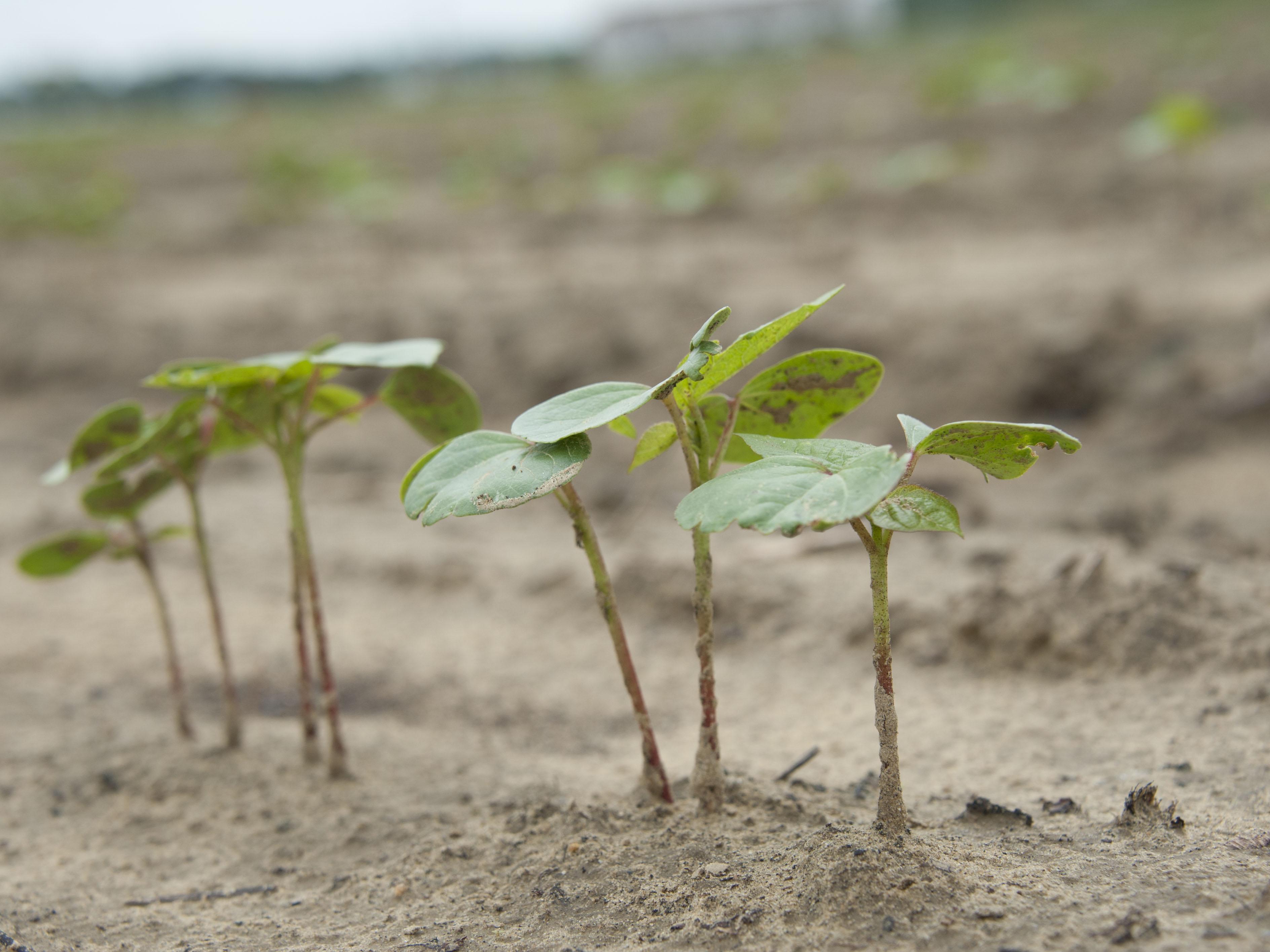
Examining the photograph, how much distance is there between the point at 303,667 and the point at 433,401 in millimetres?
589

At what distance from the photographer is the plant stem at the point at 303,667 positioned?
1782 millimetres

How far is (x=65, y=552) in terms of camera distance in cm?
193

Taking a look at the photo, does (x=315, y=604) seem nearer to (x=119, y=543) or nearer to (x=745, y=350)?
(x=119, y=543)

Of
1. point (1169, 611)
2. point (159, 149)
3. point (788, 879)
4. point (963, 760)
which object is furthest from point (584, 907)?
point (159, 149)

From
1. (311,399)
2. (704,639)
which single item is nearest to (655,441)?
(704,639)

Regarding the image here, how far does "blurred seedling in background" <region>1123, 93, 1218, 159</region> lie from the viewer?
17.3 feet

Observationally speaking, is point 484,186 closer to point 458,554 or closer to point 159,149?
point 458,554

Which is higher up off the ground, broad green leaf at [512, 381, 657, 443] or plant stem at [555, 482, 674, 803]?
broad green leaf at [512, 381, 657, 443]

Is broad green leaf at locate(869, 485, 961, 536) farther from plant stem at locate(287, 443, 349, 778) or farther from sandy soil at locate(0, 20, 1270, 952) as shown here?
plant stem at locate(287, 443, 349, 778)

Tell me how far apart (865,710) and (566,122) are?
11396 mm

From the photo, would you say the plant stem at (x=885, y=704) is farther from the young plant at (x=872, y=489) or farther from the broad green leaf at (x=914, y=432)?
the broad green leaf at (x=914, y=432)

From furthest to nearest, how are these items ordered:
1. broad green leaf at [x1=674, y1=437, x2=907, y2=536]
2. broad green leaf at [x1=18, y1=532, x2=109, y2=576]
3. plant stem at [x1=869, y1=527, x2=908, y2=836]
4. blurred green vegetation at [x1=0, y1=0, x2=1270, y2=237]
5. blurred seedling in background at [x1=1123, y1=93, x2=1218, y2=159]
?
1. blurred green vegetation at [x1=0, y1=0, x2=1270, y2=237]
2. blurred seedling in background at [x1=1123, y1=93, x2=1218, y2=159]
3. broad green leaf at [x1=18, y1=532, x2=109, y2=576]
4. plant stem at [x1=869, y1=527, x2=908, y2=836]
5. broad green leaf at [x1=674, y1=437, x2=907, y2=536]

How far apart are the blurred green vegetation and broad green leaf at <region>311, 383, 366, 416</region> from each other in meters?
4.99

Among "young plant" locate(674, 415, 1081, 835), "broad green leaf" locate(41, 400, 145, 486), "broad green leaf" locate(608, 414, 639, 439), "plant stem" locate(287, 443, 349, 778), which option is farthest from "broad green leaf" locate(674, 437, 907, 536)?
"broad green leaf" locate(41, 400, 145, 486)
